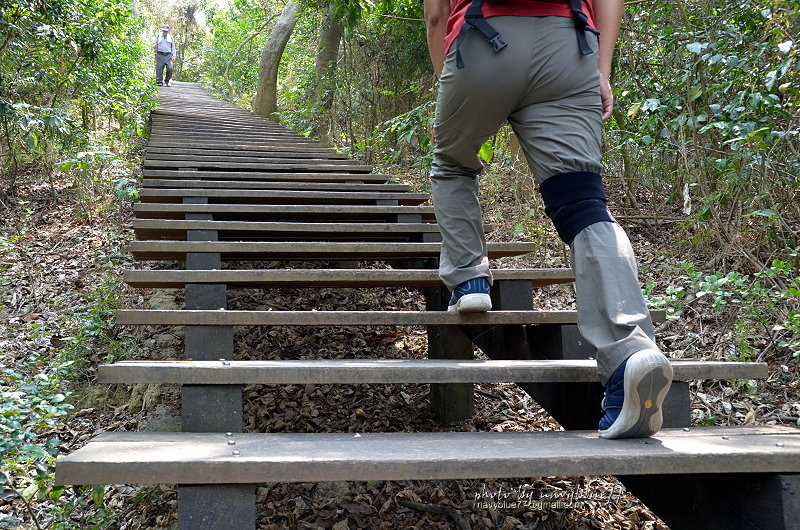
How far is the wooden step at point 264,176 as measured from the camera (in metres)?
4.65

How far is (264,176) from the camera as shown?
4812 millimetres

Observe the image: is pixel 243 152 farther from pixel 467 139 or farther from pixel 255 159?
pixel 467 139

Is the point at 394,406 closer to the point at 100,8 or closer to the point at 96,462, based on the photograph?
the point at 96,462

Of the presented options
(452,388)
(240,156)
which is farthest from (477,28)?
(240,156)

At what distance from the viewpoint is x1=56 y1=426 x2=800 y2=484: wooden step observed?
4.43 feet

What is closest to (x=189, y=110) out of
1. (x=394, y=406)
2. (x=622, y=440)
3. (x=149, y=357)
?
(x=149, y=357)

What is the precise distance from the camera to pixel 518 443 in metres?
1.64

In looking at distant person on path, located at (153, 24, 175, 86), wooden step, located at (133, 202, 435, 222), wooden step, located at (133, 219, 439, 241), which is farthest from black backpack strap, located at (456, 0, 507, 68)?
distant person on path, located at (153, 24, 175, 86)

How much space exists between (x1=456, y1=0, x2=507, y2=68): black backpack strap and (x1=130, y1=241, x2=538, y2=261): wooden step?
55.8 inches

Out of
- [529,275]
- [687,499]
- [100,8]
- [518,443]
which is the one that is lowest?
[687,499]

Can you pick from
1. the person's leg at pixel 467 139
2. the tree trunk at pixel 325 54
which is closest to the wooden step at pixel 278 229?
the person's leg at pixel 467 139

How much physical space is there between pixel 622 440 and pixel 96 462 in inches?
48.1

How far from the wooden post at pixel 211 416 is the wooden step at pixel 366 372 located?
45 mm

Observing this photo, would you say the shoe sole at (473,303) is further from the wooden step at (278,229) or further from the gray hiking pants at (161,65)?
the gray hiking pants at (161,65)
